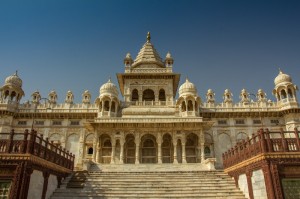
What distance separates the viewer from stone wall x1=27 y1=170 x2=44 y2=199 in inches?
545

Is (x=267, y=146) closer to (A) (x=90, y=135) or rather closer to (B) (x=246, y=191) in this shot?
(B) (x=246, y=191)

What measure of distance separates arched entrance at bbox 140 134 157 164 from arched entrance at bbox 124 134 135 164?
119 cm

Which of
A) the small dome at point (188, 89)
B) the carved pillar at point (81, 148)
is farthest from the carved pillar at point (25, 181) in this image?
the small dome at point (188, 89)

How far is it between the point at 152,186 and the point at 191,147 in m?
13.8

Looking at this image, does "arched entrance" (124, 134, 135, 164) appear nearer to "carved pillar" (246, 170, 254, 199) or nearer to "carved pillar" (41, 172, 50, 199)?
"carved pillar" (41, 172, 50, 199)

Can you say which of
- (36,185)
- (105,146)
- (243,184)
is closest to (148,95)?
(105,146)

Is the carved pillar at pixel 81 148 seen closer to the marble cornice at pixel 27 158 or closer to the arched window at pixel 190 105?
the arched window at pixel 190 105

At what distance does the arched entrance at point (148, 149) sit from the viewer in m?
29.9

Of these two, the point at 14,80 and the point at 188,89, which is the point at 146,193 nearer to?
the point at 188,89

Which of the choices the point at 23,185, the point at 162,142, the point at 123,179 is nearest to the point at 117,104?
the point at 162,142

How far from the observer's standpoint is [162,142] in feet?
96.1

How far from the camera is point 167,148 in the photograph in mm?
30594

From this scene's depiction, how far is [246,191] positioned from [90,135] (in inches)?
914

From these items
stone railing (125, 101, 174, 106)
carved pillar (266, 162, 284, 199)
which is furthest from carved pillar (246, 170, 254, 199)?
stone railing (125, 101, 174, 106)
